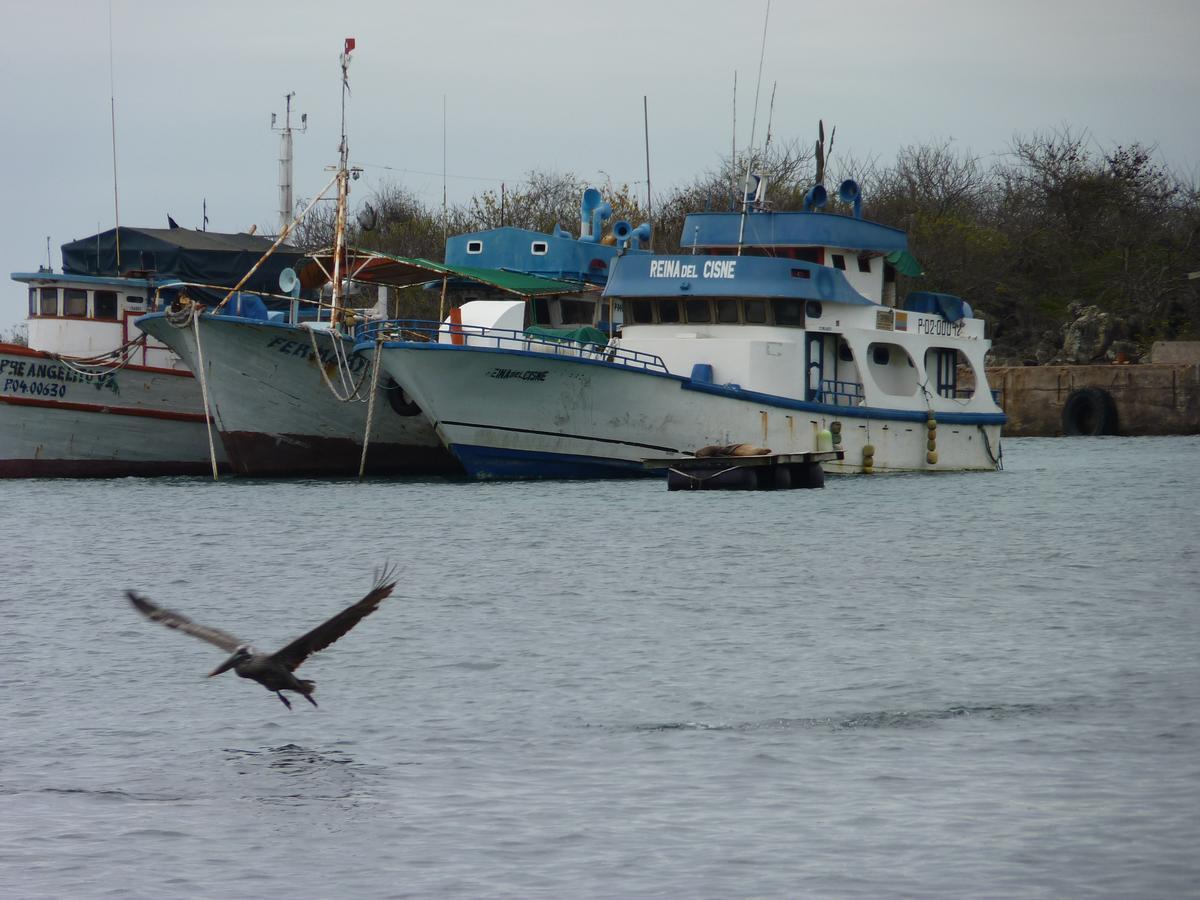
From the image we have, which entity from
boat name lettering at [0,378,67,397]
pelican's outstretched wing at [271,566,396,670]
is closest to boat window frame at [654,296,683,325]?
boat name lettering at [0,378,67,397]

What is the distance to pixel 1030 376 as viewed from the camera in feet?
207

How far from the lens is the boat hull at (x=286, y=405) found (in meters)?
35.9

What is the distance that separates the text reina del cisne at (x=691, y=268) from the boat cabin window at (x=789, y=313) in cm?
125

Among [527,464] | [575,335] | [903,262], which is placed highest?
[903,262]

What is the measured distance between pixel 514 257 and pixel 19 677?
28.4 meters

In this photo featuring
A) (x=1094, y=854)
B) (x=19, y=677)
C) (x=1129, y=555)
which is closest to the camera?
(x=1094, y=854)

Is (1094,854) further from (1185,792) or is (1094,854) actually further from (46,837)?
(46,837)

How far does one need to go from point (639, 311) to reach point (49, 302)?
12333 millimetres

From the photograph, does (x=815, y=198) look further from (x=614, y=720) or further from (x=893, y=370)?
(x=614, y=720)

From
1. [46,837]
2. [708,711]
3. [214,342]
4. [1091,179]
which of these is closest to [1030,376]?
[1091,179]

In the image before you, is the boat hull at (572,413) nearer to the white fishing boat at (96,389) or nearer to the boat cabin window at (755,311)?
the boat cabin window at (755,311)

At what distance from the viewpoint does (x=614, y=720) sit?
45.2ft

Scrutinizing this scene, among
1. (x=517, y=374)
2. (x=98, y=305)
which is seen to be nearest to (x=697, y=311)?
(x=517, y=374)

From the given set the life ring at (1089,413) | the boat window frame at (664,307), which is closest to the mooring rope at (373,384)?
the boat window frame at (664,307)
